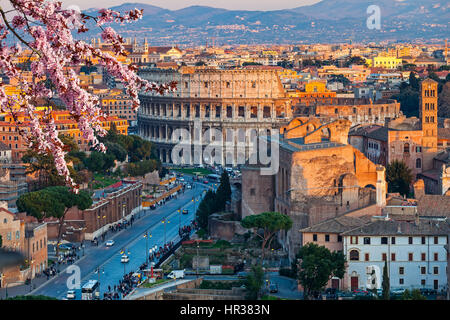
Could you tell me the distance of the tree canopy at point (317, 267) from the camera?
3381cm

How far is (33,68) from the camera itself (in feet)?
42.8

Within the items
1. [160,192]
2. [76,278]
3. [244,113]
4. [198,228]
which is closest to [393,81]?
[244,113]

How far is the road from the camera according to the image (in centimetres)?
3912

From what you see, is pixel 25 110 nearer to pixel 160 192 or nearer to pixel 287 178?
pixel 287 178

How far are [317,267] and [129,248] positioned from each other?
14.4m

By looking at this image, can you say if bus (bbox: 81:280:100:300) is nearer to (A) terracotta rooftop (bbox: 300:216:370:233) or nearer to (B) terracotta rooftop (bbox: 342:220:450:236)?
(A) terracotta rooftop (bbox: 300:216:370:233)

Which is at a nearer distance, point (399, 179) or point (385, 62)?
point (399, 179)

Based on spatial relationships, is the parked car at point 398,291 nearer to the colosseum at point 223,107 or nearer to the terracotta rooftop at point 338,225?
the terracotta rooftop at point 338,225

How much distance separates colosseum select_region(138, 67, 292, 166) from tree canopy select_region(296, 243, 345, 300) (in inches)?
1986

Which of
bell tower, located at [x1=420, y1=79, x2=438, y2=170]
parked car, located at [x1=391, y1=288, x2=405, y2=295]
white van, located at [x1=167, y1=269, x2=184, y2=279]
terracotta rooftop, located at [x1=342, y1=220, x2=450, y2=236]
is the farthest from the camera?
bell tower, located at [x1=420, y1=79, x2=438, y2=170]

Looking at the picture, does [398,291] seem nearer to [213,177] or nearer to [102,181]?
[102,181]

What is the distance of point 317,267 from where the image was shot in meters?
34.0

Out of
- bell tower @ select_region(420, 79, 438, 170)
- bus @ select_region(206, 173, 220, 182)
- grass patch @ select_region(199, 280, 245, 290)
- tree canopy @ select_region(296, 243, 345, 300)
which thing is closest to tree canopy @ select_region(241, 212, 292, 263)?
grass patch @ select_region(199, 280, 245, 290)

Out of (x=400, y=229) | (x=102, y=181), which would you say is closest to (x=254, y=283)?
(x=400, y=229)
